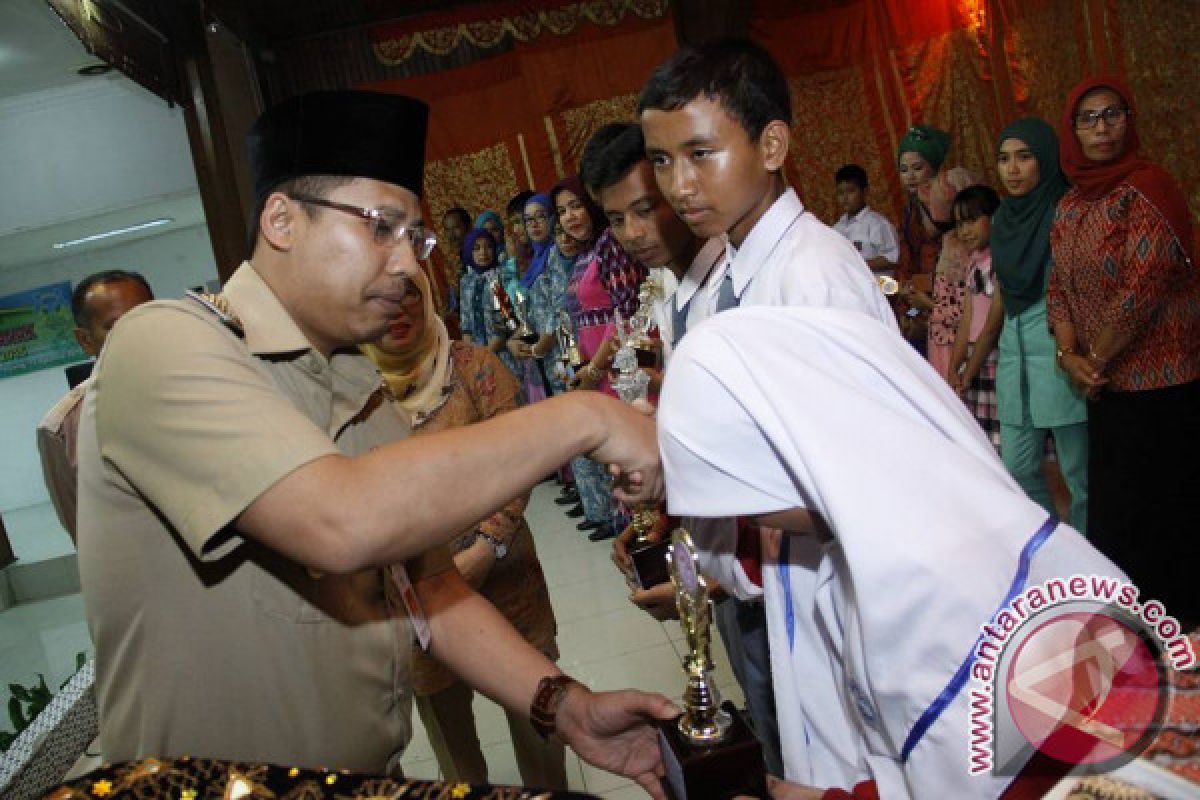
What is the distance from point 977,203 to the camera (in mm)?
4188

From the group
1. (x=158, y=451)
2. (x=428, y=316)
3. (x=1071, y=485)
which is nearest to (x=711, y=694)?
(x=158, y=451)

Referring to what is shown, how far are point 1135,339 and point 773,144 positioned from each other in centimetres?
202

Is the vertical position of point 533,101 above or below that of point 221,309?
above

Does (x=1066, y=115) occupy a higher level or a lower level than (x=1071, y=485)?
higher

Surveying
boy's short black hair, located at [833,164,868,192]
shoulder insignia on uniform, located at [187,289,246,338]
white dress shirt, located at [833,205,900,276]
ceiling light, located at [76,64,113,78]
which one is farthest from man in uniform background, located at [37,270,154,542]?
boy's short black hair, located at [833,164,868,192]

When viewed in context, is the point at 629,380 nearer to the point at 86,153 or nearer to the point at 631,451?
the point at 631,451

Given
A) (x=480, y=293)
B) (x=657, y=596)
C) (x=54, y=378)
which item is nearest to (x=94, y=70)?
(x=480, y=293)

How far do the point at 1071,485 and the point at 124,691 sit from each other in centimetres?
367

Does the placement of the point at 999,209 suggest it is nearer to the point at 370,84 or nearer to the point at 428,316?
the point at 428,316

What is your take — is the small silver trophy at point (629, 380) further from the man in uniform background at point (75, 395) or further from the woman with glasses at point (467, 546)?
the man in uniform background at point (75, 395)

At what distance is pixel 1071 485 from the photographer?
3.65 meters

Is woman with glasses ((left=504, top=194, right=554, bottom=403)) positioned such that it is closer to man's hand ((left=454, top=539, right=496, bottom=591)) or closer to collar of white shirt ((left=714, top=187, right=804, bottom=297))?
man's hand ((left=454, top=539, right=496, bottom=591))

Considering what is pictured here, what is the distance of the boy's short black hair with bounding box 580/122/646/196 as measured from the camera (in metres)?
2.55

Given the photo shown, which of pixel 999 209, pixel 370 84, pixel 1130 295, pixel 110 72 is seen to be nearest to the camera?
pixel 1130 295
